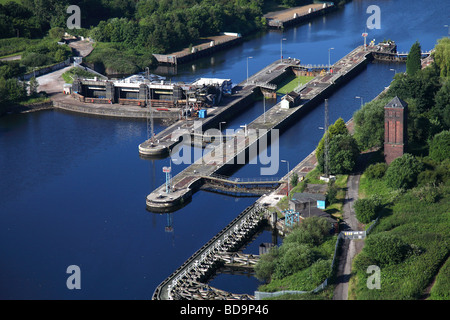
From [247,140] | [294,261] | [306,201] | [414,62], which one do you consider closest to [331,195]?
[306,201]

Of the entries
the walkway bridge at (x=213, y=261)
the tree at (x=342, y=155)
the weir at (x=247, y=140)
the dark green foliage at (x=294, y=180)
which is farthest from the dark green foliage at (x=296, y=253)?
the weir at (x=247, y=140)

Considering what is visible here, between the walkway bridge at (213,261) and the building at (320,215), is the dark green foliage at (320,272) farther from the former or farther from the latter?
the building at (320,215)

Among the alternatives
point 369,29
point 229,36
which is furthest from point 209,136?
point 369,29

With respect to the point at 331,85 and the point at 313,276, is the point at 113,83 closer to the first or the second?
the point at 331,85

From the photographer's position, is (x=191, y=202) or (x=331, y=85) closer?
(x=191, y=202)

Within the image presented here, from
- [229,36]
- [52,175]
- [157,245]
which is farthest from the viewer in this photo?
[229,36]

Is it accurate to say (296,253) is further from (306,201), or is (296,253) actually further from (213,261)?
(306,201)

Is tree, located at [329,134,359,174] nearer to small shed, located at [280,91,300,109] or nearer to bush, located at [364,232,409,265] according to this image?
bush, located at [364,232,409,265]
